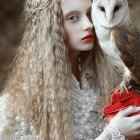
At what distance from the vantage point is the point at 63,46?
1825mm

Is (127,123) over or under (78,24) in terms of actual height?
under

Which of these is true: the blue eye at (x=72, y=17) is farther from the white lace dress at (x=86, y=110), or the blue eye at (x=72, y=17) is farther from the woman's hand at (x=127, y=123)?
the woman's hand at (x=127, y=123)

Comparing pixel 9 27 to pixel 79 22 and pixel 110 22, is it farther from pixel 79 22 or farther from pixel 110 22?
pixel 110 22

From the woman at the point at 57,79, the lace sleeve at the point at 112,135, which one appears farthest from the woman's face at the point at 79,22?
the lace sleeve at the point at 112,135

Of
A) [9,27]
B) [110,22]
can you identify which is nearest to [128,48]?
[110,22]

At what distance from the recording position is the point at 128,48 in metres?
1.58

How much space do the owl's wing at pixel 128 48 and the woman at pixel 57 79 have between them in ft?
0.62

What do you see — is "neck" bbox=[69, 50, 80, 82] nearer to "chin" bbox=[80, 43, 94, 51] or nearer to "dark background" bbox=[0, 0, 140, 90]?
"chin" bbox=[80, 43, 94, 51]

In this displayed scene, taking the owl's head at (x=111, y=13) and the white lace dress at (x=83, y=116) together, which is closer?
the owl's head at (x=111, y=13)

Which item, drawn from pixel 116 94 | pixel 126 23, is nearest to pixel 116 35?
pixel 126 23

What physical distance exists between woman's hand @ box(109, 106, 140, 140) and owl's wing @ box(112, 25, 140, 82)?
107 mm

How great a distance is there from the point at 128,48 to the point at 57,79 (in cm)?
33

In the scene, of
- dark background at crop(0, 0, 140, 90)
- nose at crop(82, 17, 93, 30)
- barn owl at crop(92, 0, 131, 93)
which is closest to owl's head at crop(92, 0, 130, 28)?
barn owl at crop(92, 0, 131, 93)

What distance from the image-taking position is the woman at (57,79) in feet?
5.90
